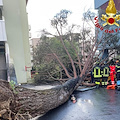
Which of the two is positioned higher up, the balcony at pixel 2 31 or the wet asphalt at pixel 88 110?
the balcony at pixel 2 31

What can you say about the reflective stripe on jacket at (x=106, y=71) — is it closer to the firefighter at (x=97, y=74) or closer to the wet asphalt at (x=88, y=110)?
the firefighter at (x=97, y=74)

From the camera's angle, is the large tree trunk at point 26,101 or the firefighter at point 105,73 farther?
the firefighter at point 105,73

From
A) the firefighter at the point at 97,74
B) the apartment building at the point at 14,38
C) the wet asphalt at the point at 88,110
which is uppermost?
the apartment building at the point at 14,38

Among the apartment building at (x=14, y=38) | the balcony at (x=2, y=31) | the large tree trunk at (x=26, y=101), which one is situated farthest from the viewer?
the apartment building at (x=14, y=38)

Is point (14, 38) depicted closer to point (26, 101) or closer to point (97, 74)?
point (97, 74)

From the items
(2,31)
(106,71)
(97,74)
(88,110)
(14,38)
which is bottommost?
(88,110)

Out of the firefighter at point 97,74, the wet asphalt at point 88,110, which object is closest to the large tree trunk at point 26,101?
the wet asphalt at point 88,110

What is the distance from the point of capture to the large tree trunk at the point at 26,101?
123 inches

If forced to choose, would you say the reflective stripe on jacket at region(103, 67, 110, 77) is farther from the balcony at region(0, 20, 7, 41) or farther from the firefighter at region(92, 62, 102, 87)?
the balcony at region(0, 20, 7, 41)

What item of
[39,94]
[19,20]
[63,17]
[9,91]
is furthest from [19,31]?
[9,91]

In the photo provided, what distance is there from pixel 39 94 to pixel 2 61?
18.1ft

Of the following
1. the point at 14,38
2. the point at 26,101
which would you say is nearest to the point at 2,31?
the point at 14,38

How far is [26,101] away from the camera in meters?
3.62

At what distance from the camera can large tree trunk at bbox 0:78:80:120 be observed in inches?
123
